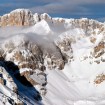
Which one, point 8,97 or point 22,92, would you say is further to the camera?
point 22,92

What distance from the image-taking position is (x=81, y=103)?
19975cm

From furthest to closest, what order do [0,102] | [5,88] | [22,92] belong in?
1. [22,92]
2. [5,88]
3. [0,102]

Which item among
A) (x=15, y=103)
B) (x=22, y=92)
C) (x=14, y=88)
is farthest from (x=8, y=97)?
(x=22, y=92)

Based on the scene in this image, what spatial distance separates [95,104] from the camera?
647 feet

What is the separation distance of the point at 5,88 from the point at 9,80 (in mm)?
8095

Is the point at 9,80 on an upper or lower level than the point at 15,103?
upper

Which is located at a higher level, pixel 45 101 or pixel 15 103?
pixel 45 101

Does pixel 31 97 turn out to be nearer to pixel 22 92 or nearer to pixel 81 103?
pixel 22 92

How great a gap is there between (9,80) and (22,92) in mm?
17439

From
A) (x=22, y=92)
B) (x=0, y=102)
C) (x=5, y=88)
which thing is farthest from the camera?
(x=22, y=92)

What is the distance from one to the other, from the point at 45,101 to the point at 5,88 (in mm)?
30990

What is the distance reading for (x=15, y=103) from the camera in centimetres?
16125

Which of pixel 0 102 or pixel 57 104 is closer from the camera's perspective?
pixel 0 102

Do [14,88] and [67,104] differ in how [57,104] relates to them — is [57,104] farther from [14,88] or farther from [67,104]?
[14,88]
